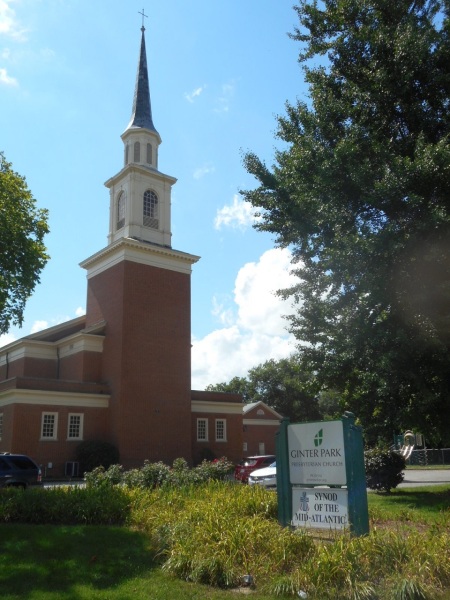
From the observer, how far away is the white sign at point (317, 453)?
9266 mm

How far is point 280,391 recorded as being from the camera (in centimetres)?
7394

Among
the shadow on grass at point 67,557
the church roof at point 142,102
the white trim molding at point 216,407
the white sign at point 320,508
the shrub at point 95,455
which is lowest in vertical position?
the shadow on grass at point 67,557

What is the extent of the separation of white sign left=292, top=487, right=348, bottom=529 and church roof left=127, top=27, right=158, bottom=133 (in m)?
36.1

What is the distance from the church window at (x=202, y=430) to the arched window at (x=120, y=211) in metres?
14.8

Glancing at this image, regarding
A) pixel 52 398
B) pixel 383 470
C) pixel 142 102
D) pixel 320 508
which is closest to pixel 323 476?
pixel 320 508

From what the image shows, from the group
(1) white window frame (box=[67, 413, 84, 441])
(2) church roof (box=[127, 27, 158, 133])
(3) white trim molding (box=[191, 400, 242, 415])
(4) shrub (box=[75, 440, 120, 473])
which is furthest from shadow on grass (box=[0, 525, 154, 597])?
(2) church roof (box=[127, 27, 158, 133])

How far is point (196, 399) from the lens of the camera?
3894 cm

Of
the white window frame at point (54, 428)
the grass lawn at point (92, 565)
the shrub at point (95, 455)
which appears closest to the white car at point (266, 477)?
the shrub at point (95, 455)

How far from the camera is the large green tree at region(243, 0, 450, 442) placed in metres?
13.9

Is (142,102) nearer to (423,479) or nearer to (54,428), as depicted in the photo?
(54,428)

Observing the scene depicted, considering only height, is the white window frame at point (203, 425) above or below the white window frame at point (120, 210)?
below

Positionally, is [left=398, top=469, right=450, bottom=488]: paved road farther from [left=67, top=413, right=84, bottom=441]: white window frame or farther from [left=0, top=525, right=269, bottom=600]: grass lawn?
[left=67, top=413, right=84, bottom=441]: white window frame

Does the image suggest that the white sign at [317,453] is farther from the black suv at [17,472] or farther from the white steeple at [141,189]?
the white steeple at [141,189]

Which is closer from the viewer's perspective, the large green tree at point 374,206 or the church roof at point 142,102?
the large green tree at point 374,206
